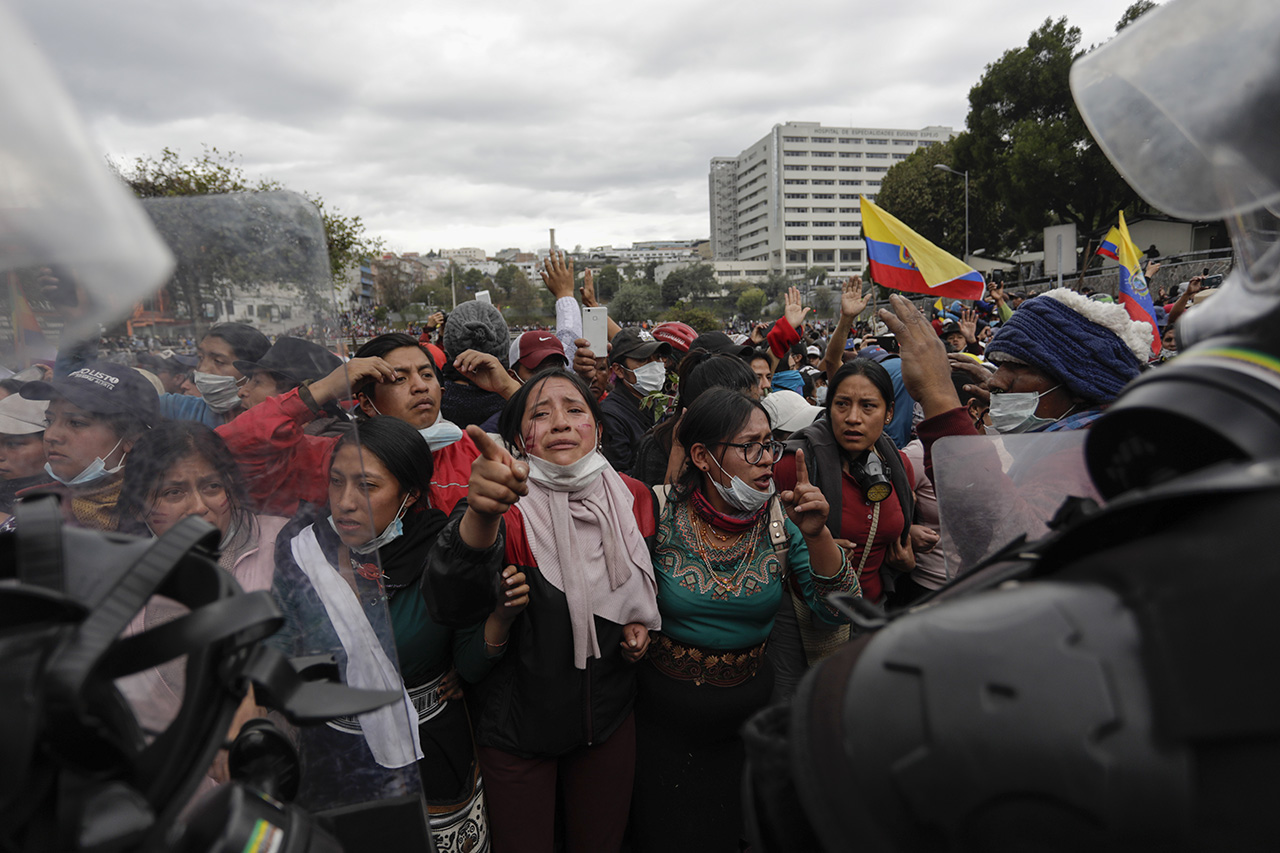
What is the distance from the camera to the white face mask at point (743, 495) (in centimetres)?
262

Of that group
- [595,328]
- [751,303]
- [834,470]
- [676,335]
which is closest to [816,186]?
[751,303]

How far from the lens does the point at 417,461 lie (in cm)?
233

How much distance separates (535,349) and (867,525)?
2545 millimetres

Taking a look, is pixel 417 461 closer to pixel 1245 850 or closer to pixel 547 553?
pixel 547 553

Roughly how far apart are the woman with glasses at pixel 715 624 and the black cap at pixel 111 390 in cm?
176

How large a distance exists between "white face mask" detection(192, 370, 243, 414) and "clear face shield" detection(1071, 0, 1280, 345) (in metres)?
1.41

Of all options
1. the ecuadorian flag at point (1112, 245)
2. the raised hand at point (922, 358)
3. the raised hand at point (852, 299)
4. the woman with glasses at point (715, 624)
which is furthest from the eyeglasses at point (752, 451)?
the ecuadorian flag at point (1112, 245)

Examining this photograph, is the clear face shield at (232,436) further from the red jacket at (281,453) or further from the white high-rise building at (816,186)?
the white high-rise building at (816,186)

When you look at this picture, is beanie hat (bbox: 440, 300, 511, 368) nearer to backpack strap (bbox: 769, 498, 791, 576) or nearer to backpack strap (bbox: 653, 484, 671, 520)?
backpack strap (bbox: 653, 484, 671, 520)

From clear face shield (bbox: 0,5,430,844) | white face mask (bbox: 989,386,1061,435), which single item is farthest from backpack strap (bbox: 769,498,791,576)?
clear face shield (bbox: 0,5,430,844)

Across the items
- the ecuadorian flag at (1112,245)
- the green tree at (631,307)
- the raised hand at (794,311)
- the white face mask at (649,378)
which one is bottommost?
the white face mask at (649,378)

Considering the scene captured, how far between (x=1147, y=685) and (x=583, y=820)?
2312 millimetres

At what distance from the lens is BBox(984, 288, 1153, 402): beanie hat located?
2463mm

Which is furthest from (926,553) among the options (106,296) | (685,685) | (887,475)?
(106,296)
